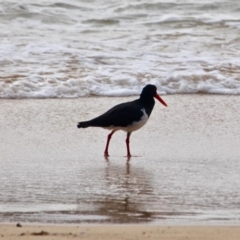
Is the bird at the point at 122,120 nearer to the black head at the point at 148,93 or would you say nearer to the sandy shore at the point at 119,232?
the black head at the point at 148,93

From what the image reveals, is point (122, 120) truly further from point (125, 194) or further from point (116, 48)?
point (116, 48)

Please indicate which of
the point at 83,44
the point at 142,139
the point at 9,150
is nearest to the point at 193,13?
the point at 83,44

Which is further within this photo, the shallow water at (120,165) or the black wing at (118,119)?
Answer: the black wing at (118,119)

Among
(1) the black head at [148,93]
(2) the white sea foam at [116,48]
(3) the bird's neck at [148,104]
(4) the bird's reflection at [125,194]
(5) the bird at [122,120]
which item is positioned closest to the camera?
(4) the bird's reflection at [125,194]

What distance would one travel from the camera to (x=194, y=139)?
20.8ft

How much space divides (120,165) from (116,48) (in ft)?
15.3

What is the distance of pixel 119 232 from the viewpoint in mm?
3510

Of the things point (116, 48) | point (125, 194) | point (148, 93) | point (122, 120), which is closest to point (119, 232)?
point (125, 194)

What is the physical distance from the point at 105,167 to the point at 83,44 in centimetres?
506

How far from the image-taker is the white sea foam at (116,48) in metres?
8.38

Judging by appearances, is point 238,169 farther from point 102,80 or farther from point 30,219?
point 102,80

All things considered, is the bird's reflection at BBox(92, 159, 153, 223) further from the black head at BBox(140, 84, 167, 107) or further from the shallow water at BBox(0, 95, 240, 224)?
the black head at BBox(140, 84, 167, 107)

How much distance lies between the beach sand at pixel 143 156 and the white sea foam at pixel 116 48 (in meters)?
0.42

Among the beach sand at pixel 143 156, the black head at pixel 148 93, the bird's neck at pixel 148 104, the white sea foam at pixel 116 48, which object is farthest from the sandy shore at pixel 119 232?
the white sea foam at pixel 116 48
